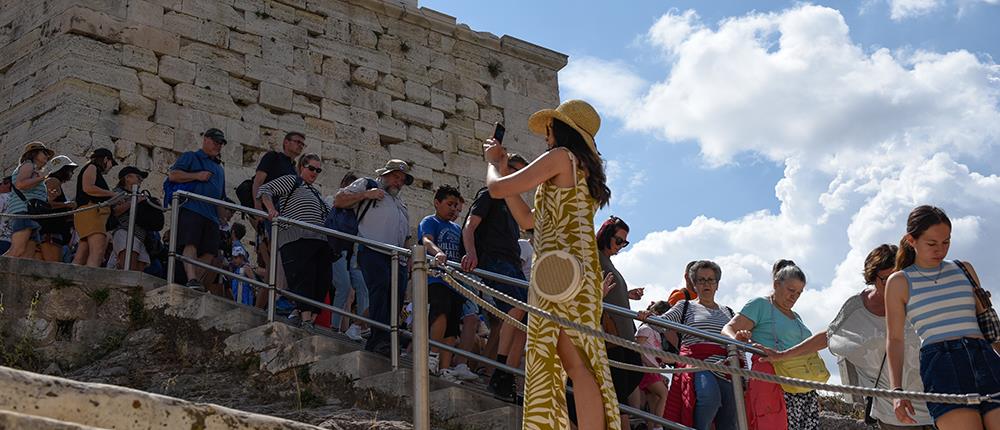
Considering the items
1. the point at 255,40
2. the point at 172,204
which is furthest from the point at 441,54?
the point at 172,204

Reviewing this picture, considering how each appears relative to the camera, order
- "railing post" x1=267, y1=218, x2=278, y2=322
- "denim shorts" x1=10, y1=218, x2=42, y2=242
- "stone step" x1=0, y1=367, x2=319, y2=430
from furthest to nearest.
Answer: "denim shorts" x1=10, y1=218, x2=42, y2=242 → "railing post" x1=267, y1=218, x2=278, y2=322 → "stone step" x1=0, y1=367, x2=319, y2=430

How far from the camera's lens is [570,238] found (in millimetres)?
4457

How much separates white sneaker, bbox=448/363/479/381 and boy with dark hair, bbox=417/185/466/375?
103mm

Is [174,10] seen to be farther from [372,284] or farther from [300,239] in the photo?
[372,284]

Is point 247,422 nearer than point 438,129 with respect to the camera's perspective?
Yes

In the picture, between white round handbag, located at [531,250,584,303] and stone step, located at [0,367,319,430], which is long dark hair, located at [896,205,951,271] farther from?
stone step, located at [0,367,319,430]

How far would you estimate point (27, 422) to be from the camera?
3.21m

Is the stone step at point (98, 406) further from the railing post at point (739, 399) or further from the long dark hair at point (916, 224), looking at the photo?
the long dark hair at point (916, 224)

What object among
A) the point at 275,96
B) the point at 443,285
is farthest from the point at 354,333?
the point at 275,96

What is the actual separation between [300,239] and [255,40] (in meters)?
4.24

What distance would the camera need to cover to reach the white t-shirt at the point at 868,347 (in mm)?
4977

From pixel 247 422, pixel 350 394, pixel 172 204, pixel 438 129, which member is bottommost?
pixel 247 422

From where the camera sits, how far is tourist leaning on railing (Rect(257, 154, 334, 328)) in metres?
7.71

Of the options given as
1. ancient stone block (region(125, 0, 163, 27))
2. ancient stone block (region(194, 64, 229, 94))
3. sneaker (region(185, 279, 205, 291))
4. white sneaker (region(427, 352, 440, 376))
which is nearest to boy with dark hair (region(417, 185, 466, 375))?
white sneaker (region(427, 352, 440, 376))
